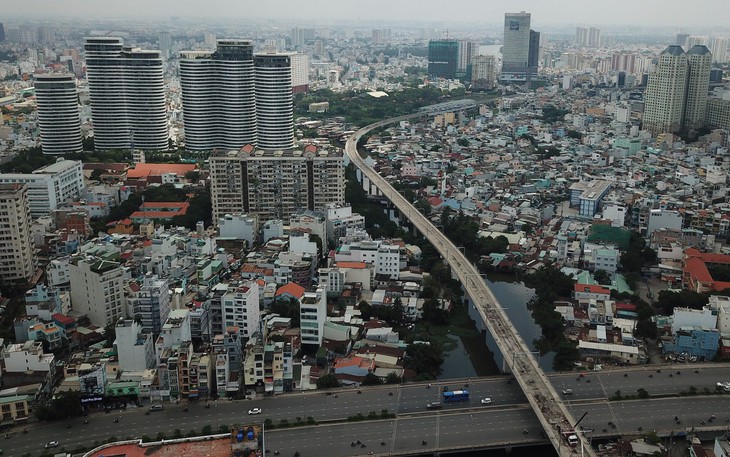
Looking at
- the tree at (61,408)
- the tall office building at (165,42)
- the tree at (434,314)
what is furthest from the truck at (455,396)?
the tall office building at (165,42)

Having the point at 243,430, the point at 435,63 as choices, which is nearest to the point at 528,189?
the point at 243,430

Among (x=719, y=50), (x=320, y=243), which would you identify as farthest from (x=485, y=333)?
(x=719, y=50)

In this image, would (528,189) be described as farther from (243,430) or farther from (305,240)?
(243,430)

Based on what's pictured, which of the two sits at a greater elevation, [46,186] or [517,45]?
[517,45]

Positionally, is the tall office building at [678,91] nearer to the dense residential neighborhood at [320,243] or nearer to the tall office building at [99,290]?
the dense residential neighborhood at [320,243]

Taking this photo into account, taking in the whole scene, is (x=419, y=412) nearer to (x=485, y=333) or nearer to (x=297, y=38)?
(x=485, y=333)

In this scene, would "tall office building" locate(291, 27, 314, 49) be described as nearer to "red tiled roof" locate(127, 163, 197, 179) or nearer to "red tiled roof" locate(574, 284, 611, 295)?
"red tiled roof" locate(127, 163, 197, 179)
